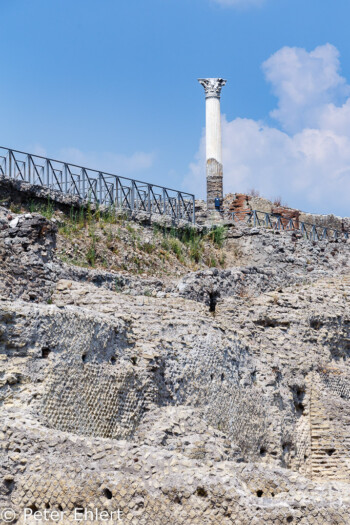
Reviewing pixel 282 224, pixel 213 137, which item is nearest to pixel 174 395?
pixel 282 224

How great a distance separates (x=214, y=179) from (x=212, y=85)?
2332 mm

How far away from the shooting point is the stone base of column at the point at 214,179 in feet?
84.7

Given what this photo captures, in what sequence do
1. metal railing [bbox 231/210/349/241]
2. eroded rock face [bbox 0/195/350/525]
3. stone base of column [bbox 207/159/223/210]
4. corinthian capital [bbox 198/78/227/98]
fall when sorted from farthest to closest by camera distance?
corinthian capital [bbox 198/78/227/98]
stone base of column [bbox 207/159/223/210]
metal railing [bbox 231/210/349/241]
eroded rock face [bbox 0/195/350/525]

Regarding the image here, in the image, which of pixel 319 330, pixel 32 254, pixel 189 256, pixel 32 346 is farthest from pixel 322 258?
pixel 32 346

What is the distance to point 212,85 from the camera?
2642 cm

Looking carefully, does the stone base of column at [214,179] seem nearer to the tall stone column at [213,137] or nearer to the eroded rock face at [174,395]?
the tall stone column at [213,137]

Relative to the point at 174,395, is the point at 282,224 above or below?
above

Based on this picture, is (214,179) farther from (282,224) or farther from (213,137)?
(282,224)

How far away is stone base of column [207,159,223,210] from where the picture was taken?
25.8 m

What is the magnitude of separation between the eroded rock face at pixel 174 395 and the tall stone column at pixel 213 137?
23.5ft

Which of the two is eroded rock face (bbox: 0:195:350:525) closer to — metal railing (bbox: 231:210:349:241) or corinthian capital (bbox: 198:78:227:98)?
metal railing (bbox: 231:210:349:241)

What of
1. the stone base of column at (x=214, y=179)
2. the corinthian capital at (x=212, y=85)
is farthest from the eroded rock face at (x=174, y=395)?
the corinthian capital at (x=212, y=85)

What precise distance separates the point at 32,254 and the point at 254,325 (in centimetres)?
353

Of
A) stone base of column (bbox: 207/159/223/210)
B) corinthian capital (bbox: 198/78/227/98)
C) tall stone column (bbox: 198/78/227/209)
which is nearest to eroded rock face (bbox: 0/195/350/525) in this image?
stone base of column (bbox: 207/159/223/210)
